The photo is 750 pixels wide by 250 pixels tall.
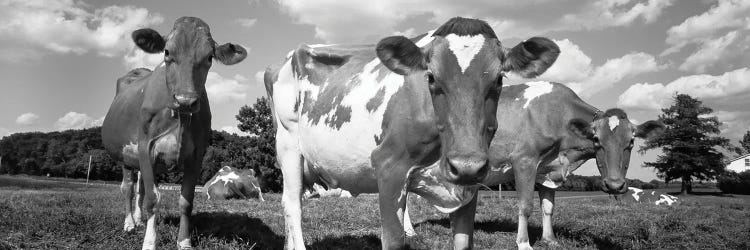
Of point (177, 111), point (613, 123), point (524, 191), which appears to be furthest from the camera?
point (613, 123)

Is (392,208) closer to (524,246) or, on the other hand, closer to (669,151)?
(524,246)

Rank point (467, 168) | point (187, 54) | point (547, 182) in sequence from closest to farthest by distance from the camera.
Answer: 1. point (467, 168)
2. point (187, 54)
3. point (547, 182)

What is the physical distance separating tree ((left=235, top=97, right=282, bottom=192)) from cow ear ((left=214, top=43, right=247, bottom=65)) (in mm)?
44588

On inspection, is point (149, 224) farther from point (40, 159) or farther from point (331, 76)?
point (40, 159)

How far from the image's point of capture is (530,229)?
950 cm

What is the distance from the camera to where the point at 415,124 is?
3.47m

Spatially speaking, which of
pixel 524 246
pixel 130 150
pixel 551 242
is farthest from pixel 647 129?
pixel 130 150

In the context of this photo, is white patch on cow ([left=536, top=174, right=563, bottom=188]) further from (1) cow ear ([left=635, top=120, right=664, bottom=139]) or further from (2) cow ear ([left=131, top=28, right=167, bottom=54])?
(2) cow ear ([left=131, top=28, right=167, bottom=54])

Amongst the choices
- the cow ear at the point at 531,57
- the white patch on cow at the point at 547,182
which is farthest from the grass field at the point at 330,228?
the cow ear at the point at 531,57

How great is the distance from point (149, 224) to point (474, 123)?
15.3 feet

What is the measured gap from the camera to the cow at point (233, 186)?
1572 centimetres

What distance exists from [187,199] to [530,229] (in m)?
6.42

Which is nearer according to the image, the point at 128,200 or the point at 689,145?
the point at 128,200

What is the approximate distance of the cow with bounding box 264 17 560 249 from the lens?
2908 millimetres
